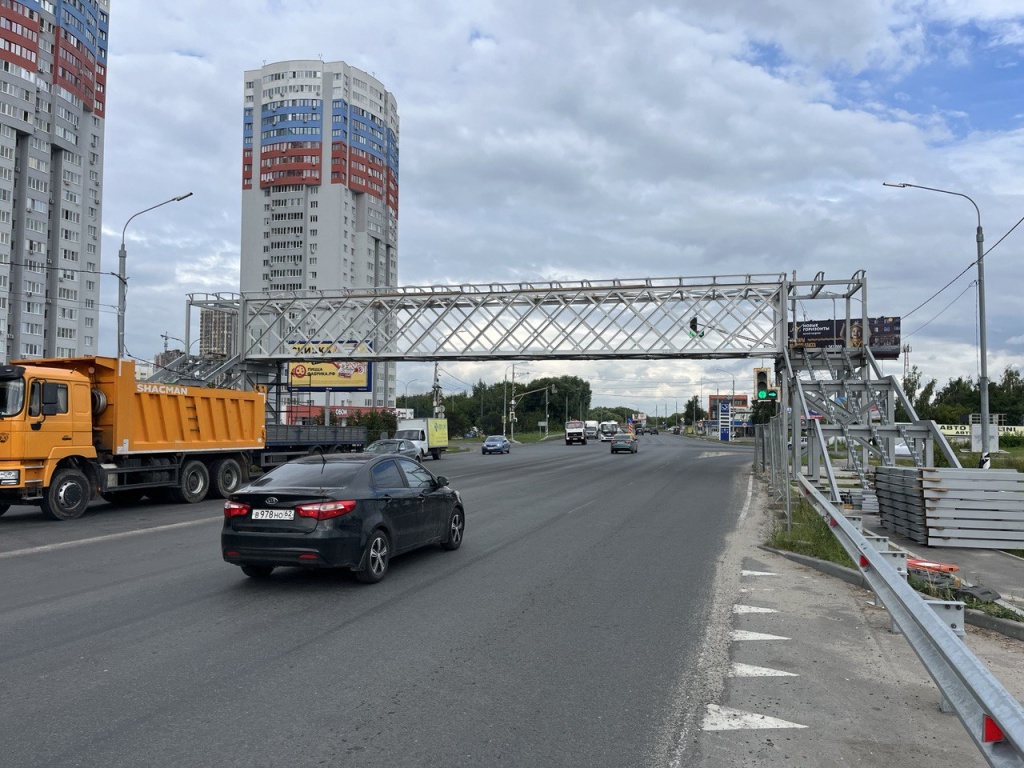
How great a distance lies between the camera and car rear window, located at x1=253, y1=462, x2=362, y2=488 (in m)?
8.85

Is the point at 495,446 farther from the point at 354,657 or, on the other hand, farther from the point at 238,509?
the point at 354,657

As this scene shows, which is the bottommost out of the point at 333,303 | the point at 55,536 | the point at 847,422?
the point at 55,536

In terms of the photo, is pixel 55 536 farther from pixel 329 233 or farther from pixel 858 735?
pixel 329 233

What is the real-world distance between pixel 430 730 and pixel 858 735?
8.13 ft

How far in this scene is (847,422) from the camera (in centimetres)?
2397

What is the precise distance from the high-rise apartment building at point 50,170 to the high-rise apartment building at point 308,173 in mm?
31296

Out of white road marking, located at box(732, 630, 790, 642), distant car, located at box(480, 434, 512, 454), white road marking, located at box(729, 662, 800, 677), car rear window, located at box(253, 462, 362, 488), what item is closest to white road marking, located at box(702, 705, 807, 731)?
white road marking, located at box(729, 662, 800, 677)

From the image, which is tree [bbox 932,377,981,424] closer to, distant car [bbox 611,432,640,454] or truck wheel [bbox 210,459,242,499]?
distant car [bbox 611,432,640,454]

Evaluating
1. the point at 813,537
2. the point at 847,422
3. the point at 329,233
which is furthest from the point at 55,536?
the point at 329,233

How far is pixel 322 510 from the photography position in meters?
8.30

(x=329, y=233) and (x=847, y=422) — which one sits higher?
(x=329, y=233)

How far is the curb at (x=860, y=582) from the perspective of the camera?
6875mm

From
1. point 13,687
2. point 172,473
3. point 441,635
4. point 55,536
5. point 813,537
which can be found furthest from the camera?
point 172,473

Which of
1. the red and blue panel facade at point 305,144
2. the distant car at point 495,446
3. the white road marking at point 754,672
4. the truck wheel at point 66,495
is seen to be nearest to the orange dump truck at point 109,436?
the truck wheel at point 66,495
